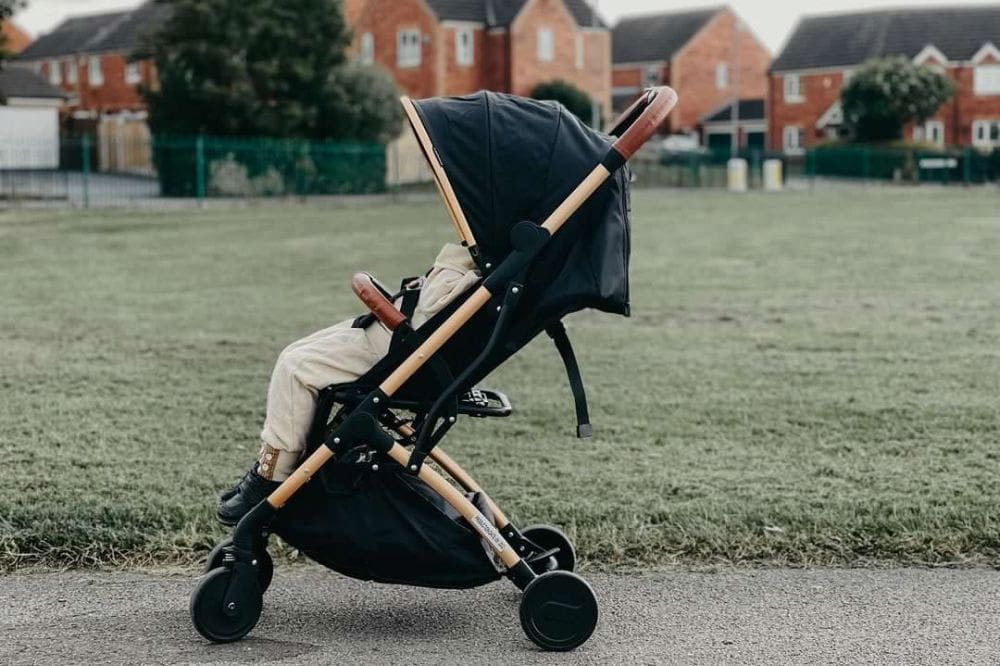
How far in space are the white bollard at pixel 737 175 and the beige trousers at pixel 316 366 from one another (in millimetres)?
44343

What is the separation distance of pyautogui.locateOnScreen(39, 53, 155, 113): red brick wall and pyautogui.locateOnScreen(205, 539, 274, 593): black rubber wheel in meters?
61.2

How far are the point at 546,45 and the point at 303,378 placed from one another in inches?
2222

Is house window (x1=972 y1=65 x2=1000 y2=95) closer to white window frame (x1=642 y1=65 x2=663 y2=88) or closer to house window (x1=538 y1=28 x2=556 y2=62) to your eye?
white window frame (x1=642 y1=65 x2=663 y2=88)

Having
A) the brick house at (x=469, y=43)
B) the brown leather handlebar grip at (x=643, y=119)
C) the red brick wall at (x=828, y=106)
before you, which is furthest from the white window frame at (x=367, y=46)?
the brown leather handlebar grip at (x=643, y=119)

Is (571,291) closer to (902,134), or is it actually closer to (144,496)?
(144,496)

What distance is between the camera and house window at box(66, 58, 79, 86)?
69562 mm

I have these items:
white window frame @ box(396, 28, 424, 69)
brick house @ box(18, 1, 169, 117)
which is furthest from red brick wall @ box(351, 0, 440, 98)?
brick house @ box(18, 1, 169, 117)

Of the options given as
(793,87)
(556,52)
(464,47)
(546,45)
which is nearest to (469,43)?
(464,47)

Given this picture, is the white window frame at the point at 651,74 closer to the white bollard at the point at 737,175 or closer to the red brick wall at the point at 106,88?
the red brick wall at the point at 106,88

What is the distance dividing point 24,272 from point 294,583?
42.3ft

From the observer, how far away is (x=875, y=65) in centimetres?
6006

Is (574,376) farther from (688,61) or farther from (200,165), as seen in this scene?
(688,61)

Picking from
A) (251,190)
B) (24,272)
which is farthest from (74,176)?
(24,272)

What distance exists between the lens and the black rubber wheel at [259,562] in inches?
166
